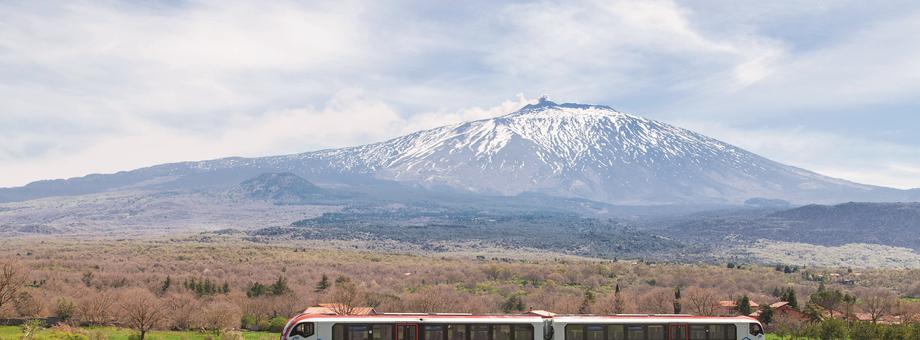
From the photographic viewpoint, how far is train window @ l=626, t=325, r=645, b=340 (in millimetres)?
35969

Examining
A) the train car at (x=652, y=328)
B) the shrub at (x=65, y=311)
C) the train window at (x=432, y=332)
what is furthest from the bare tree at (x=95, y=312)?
the train car at (x=652, y=328)

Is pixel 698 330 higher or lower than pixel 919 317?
higher

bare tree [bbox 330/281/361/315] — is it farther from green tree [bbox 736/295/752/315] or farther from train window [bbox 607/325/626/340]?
green tree [bbox 736/295/752/315]

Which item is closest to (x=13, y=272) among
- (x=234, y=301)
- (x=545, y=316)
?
(x=234, y=301)

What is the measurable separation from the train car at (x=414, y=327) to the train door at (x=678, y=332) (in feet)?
19.9

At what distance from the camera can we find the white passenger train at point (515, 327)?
34.3 metres

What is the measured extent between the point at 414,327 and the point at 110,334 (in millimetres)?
28860

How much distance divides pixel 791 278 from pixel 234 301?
304ft

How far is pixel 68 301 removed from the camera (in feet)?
202

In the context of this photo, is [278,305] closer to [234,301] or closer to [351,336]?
[234,301]

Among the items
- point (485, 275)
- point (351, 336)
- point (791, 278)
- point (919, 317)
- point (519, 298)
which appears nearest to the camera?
point (351, 336)

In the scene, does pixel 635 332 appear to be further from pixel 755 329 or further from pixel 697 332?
pixel 755 329

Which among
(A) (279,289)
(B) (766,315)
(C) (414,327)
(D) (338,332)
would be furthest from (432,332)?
(A) (279,289)

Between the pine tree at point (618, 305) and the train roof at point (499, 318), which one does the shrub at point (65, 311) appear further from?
the pine tree at point (618, 305)
